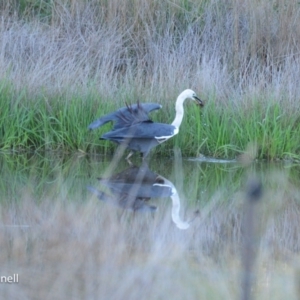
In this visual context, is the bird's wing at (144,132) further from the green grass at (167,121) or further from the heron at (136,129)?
the green grass at (167,121)

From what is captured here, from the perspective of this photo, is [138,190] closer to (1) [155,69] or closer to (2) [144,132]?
(2) [144,132]

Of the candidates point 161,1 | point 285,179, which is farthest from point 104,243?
point 161,1

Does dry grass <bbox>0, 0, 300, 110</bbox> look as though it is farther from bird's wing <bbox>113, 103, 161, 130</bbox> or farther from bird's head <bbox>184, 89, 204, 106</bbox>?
bird's wing <bbox>113, 103, 161, 130</bbox>

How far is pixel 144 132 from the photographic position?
7438mm

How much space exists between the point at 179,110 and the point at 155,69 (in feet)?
5.23

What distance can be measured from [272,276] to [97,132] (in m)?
4.41

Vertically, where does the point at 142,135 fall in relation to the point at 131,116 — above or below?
below

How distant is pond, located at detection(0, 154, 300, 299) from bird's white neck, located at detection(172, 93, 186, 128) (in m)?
0.40

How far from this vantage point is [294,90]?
8.76m

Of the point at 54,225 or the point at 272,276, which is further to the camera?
the point at 54,225

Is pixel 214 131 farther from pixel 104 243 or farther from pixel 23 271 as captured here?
pixel 23 271

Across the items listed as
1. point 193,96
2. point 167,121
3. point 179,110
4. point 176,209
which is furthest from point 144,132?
point 176,209

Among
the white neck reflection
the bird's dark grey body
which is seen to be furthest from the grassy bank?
the white neck reflection

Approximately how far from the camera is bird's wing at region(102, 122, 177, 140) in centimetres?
735
